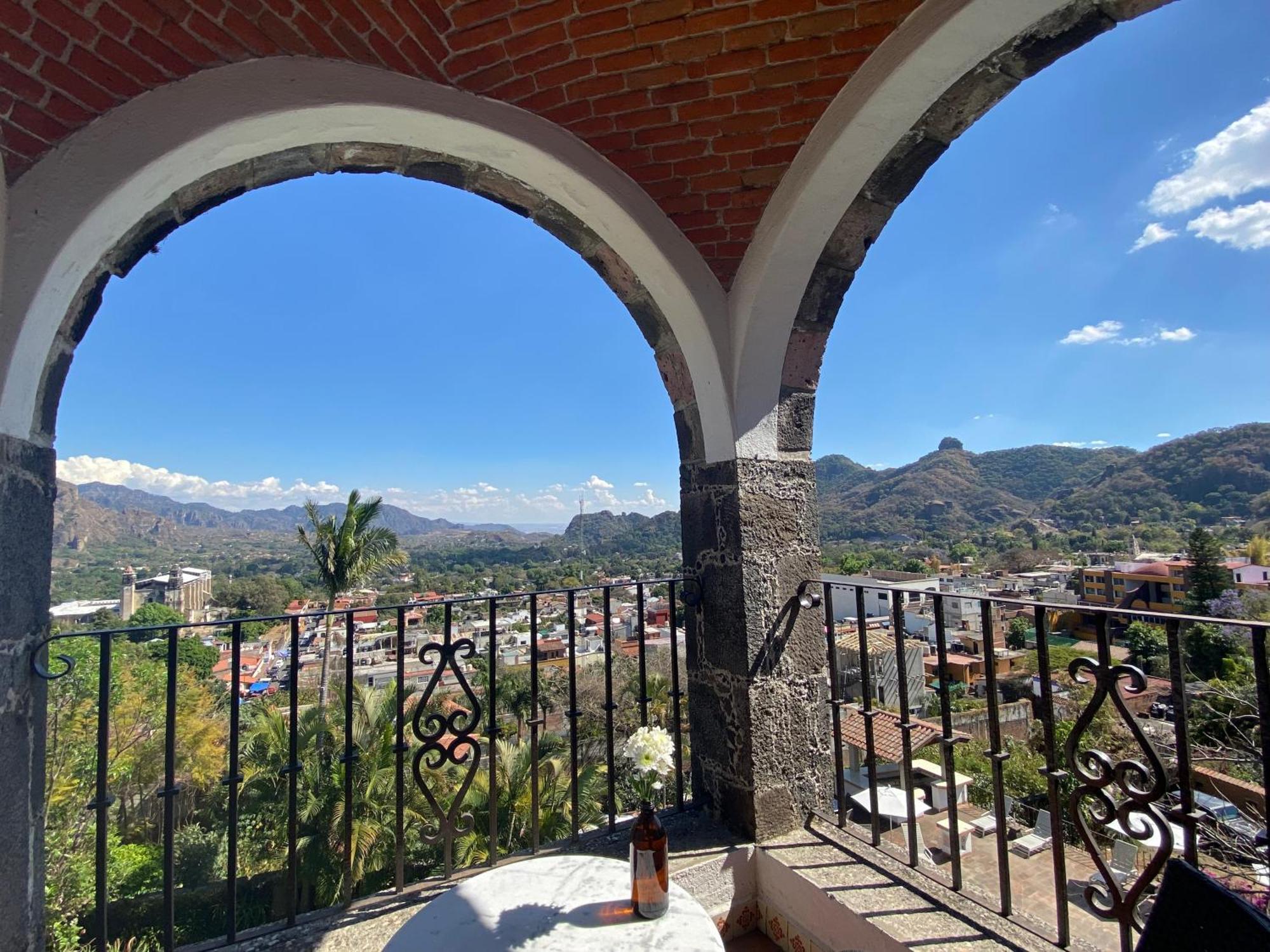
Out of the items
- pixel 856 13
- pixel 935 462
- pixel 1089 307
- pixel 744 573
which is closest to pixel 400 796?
pixel 744 573

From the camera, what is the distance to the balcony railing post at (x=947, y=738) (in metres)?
1.46

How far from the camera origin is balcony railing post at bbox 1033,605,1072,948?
51.9 inches

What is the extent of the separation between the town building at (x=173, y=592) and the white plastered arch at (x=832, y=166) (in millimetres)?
18166

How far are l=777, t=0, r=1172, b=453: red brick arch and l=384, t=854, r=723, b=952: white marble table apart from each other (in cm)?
139

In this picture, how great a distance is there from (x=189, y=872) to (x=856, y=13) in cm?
1432

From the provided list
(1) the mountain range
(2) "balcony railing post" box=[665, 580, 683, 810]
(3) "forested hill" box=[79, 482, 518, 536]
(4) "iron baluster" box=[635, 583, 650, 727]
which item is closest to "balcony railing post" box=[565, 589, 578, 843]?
(4) "iron baluster" box=[635, 583, 650, 727]

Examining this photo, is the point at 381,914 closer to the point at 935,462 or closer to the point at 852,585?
the point at 852,585

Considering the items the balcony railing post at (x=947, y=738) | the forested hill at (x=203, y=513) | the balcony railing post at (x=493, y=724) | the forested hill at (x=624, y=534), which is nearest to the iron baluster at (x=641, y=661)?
the balcony railing post at (x=493, y=724)

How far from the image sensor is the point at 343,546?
14188 millimetres

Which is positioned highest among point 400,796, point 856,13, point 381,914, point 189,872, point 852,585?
point 856,13

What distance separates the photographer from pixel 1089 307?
39062 millimetres

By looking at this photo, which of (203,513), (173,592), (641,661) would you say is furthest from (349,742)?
(203,513)

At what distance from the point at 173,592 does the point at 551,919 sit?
78.9 ft

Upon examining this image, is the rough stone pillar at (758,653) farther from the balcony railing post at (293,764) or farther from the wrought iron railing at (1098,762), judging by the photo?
the balcony railing post at (293,764)
